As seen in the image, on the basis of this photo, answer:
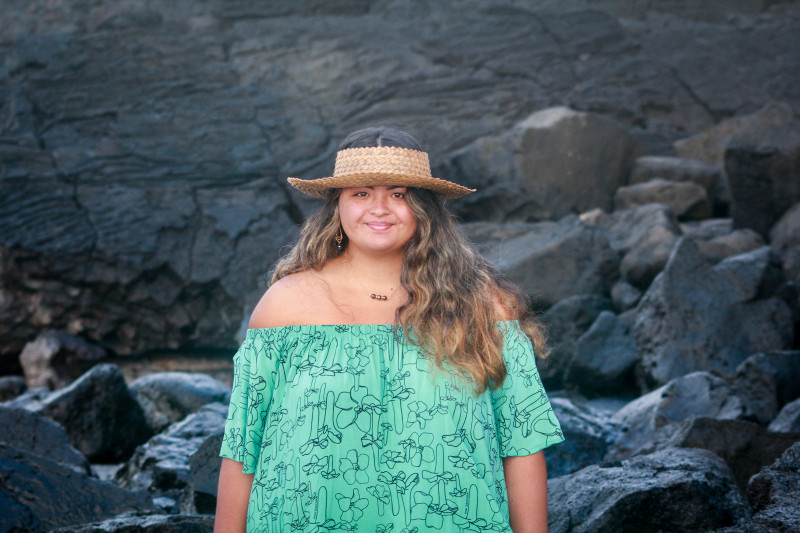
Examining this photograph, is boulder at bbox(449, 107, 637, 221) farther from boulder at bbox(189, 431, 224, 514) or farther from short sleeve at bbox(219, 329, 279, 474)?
short sleeve at bbox(219, 329, 279, 474)

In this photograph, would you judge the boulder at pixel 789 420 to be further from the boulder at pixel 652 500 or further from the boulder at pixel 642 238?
the boulder at pixel 642 238

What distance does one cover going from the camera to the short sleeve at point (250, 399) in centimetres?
216

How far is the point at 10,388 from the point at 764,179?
736 centimetres

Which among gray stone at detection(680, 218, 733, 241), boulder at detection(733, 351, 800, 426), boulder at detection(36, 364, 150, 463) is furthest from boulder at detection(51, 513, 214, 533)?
gray stone at detection(680, 218, 733, 241)

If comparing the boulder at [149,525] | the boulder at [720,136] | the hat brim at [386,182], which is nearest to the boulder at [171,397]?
the boulder at [149,525]

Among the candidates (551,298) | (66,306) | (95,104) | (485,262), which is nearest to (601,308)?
(551,298)

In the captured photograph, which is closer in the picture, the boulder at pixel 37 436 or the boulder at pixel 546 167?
the boulder at pixel 37 436

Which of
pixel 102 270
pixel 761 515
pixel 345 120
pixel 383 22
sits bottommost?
pixel 761 515

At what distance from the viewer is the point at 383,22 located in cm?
1123

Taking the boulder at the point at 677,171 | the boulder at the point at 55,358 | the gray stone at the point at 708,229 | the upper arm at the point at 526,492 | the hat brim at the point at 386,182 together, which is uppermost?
the boulder at the point at 677,171

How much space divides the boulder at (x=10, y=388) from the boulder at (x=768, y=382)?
6.39 m

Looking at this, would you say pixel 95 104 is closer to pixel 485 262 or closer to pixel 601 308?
pixel 601 308

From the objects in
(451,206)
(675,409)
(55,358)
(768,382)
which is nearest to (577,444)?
(675,409)

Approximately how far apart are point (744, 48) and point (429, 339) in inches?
416
